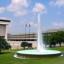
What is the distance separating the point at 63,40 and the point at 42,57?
54.8 m

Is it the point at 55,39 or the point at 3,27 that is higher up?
the point at 3,27

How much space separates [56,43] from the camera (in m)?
74.2

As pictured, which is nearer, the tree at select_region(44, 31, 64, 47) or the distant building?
the tree at select_region(44, 31, 64, 47)

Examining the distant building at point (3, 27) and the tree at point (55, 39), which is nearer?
the tree at point (55, 39)

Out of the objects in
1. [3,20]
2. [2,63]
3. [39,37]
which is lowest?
[2,63]

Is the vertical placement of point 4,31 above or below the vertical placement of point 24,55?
above

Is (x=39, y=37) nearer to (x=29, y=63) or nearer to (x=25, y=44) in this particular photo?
(x=29, y=63)

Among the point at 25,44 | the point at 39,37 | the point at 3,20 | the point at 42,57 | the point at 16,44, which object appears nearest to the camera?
the point at 42,57

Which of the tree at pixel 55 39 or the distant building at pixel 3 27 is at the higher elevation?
the distant building at pixel 3 27

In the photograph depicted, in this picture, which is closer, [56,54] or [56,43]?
[56,54]

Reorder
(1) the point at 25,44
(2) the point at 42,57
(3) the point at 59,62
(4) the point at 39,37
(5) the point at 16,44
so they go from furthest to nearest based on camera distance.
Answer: (5) the point at 16,44 → (1) the point at 25,44 → (4) the point at 39,37 → (2) the point at 42,57 → (3) the point at 59,62

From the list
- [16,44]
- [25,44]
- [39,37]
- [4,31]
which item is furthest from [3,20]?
[39,37]

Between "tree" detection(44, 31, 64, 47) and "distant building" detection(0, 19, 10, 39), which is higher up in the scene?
"distant building" detection(0, 19, 10, 39)

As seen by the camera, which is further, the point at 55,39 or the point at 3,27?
the point at 3,27
